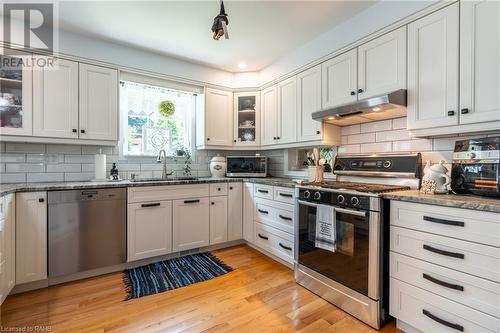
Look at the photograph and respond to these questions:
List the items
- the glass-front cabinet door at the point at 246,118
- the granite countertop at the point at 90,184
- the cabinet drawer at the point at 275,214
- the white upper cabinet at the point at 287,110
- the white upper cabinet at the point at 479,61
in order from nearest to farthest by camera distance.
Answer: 1. the white upper cabinet at the point at 479,61
2. the granite countertop at the point at 90,184
3. the cabinet drawer at the point at 275,214
4. the white upper cabinet at the point at 287,110
5. the glass-front cabinet door at the point at 246,118

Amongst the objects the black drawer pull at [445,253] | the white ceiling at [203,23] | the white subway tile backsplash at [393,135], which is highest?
the white ceiling at [203,23]

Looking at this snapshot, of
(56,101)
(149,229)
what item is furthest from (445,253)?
(56,101)

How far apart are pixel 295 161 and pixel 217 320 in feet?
7.26

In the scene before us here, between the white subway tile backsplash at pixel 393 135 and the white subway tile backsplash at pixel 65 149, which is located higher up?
the white subway tile backsplash at pixel 393 135

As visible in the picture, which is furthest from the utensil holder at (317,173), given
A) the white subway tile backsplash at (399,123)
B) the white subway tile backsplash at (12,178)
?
the white subway tile backsplash at (12,178)

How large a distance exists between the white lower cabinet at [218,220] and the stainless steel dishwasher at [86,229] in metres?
0.97

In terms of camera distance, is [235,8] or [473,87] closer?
[473,87]

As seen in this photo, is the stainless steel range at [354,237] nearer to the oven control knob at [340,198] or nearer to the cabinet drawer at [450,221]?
the oven control knob at [340,198]

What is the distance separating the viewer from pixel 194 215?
2.89 metres

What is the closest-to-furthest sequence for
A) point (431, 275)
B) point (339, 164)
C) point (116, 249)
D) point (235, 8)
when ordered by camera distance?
1. point (431, 275)
2. point (235, 8)
3. point (116, 249)
4. point (339, 164)

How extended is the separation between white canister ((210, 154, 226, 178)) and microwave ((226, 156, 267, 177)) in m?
0.10

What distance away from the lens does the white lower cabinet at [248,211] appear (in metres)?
3.09

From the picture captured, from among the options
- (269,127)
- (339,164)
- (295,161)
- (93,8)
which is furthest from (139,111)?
(339,164)

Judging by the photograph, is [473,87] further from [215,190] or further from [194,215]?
[194,215]
